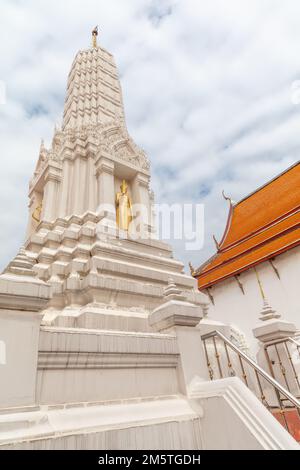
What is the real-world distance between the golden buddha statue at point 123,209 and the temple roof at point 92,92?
311cm

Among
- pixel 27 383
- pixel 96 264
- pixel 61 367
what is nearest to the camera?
pixel 27 383

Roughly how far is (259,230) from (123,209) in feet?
29.4

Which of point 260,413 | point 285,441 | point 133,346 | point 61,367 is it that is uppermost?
point 133,346

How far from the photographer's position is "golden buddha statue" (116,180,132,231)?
26.2 ft

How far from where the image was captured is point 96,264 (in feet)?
18.8

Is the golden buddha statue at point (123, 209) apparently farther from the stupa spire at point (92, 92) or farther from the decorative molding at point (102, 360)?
the decorative molding at point (102, 360)

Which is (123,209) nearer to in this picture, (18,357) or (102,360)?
(102,360)

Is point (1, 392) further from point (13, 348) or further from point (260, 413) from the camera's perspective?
point (260, 413)

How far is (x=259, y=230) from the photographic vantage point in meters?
14.5

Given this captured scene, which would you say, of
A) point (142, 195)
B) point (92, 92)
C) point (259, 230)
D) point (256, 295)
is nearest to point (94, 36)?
point (92, 92)

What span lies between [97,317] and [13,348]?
208 cm

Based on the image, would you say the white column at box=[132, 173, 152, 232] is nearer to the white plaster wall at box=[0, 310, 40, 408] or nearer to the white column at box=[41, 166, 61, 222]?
the white column at box=[41, 166, 61, 222]
